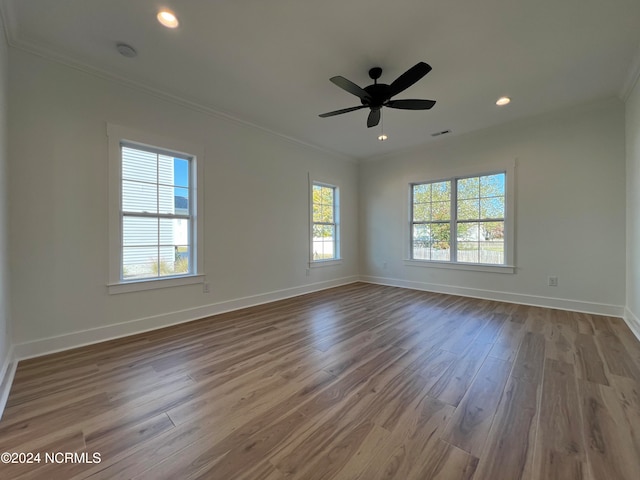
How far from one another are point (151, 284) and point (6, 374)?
1338mm

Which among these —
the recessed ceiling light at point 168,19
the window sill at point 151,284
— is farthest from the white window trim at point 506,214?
the recessed ceiling light at point 168,19

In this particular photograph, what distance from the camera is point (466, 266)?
16.1ft

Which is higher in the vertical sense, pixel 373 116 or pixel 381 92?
pixel 381 92

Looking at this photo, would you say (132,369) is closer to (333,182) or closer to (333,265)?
(333,265)

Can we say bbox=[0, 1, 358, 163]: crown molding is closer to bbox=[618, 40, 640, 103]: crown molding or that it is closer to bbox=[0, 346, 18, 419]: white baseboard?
bbox=[0, 346, 18, 419]: white baseboard

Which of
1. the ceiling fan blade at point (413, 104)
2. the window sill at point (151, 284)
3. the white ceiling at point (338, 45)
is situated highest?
the white ceiling at point (338, 45)

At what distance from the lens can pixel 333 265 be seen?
5828mm

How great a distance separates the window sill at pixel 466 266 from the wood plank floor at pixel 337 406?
4.76 ft

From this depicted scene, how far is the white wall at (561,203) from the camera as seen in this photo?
3670 mm

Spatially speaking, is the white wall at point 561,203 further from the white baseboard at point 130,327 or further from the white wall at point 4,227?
the white wall at point 4,227

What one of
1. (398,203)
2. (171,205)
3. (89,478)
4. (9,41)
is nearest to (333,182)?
(398,203)

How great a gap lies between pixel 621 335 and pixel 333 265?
416 cm

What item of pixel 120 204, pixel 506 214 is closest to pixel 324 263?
pixel 506 214

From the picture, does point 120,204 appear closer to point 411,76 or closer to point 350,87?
point 350,87
